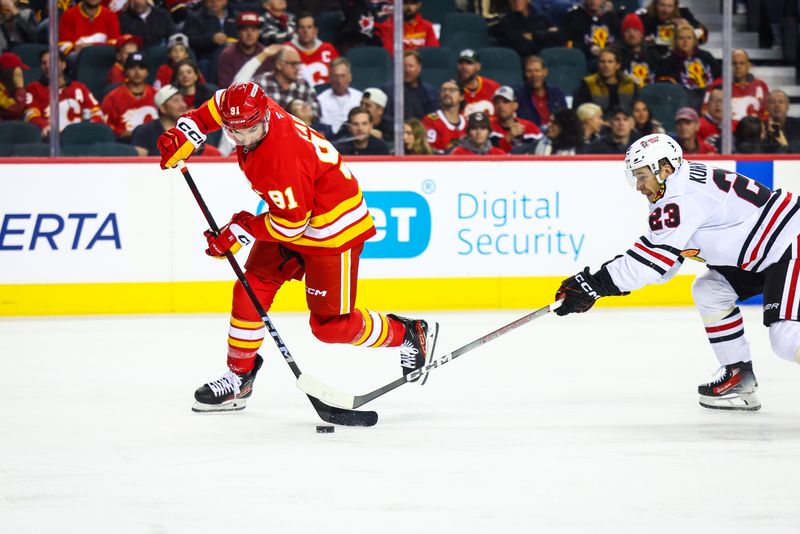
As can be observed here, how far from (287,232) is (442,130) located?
135 inches

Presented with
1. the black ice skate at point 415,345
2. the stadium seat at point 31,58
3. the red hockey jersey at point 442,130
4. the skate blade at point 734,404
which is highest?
the stadium seat at point 31,58

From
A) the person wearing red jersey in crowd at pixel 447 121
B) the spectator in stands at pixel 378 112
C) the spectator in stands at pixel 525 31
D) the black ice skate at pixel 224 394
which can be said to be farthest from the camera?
the spectator in stands at pixel 525 31

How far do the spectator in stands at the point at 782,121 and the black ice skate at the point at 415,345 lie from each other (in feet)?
12.8

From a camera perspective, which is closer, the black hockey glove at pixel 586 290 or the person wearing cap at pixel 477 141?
the black hockey glove at pixel 586 290

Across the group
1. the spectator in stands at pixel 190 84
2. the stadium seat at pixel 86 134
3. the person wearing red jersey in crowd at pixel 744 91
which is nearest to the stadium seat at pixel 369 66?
the spectator in stands at pixel 190 84

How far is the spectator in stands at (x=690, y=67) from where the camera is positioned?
7.37 meters

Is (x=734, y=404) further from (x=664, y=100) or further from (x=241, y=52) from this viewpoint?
(x=241, y=52)

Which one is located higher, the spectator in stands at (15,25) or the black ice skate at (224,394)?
the spectator in stands at (15,25)

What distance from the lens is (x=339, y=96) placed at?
6984 millimetres

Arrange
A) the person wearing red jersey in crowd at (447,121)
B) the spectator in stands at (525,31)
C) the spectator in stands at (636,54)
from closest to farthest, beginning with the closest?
the person wearing red jersey in crowd at (447,121) → the spectator in stands at (525,31) → the spectator in stands at (636,54)

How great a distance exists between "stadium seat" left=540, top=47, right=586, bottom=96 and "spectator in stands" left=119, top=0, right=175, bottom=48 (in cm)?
224

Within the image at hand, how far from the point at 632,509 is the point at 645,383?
1.93m

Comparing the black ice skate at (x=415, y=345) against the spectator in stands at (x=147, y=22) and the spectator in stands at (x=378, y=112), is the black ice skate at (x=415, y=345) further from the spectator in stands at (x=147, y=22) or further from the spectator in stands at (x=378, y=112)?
the spectator in stands at (x=147, y=22)

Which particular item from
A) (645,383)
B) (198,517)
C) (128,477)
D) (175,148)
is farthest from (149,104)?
(198,517)
